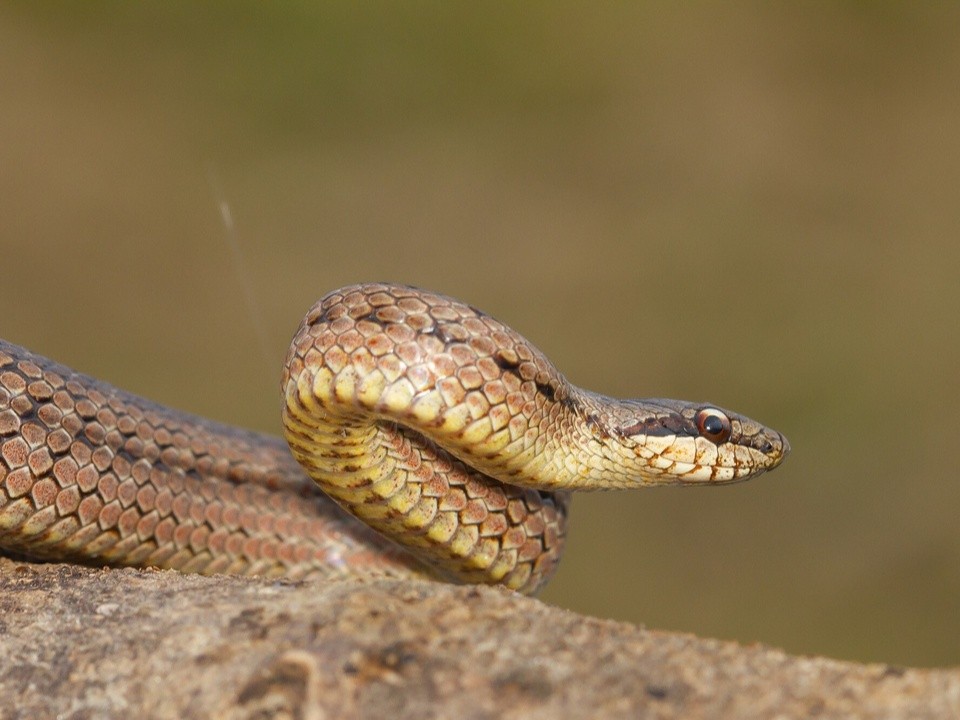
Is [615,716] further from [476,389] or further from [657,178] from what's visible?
[657,178]

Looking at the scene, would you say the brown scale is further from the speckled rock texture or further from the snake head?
the snake head

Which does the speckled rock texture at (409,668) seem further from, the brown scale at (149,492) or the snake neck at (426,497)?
the brown scale at (149,492)

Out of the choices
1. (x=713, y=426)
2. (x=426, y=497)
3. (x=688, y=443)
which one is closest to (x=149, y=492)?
(x=426, y=497)

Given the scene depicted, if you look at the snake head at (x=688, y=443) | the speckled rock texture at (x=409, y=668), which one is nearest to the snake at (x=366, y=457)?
the snake head at (x=688, y=443)

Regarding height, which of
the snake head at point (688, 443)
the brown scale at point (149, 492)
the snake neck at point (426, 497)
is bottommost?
the brown scale at point (149, 492)

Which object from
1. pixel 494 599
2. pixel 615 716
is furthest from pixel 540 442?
pixel 615 716

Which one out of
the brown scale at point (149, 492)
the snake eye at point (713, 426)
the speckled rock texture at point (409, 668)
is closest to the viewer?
the speckled rock texture at point (409, 668)

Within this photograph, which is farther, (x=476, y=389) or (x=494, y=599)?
(x=476, y=389)
